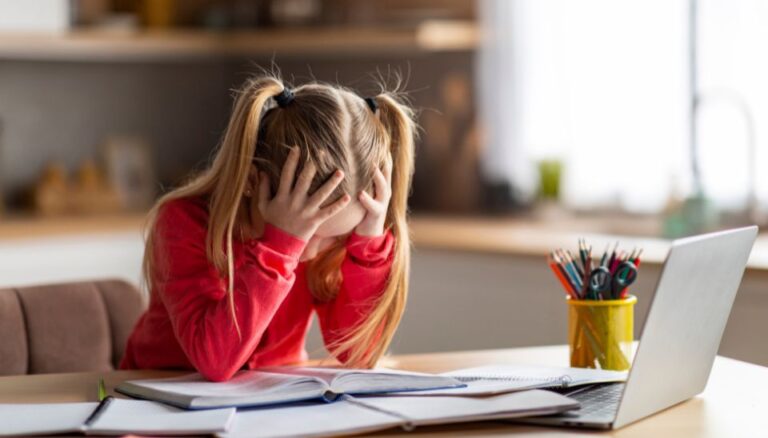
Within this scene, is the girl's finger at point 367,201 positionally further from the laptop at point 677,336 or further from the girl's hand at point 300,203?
the laptop at point 677,336

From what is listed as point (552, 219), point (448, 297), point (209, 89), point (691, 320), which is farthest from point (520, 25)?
point (691, 320)

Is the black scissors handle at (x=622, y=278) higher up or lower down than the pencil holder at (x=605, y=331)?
higher up

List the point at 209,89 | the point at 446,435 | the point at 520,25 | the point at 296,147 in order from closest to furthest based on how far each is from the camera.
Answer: the point at 446,435 < the point at 296,147 < the point at 520,25 < the point at 209,89

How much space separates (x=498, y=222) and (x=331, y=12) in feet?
3.13

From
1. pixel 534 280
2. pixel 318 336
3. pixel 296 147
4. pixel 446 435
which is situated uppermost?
pixel 296 147

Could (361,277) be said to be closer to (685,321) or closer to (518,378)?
(518,378)

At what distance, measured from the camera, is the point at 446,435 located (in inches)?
51.9

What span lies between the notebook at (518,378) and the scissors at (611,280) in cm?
11

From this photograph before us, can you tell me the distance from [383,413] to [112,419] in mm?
306

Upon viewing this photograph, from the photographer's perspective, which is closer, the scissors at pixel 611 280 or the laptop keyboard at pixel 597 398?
the laptop keyboard at pixel 597 398

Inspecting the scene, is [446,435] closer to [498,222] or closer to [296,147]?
[296,147]

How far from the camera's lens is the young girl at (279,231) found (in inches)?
62.6

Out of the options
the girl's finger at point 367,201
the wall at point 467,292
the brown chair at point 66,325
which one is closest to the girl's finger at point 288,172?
the girl's finger at point 367,201

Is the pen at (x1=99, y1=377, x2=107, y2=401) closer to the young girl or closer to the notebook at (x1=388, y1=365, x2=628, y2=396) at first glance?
the young girl
